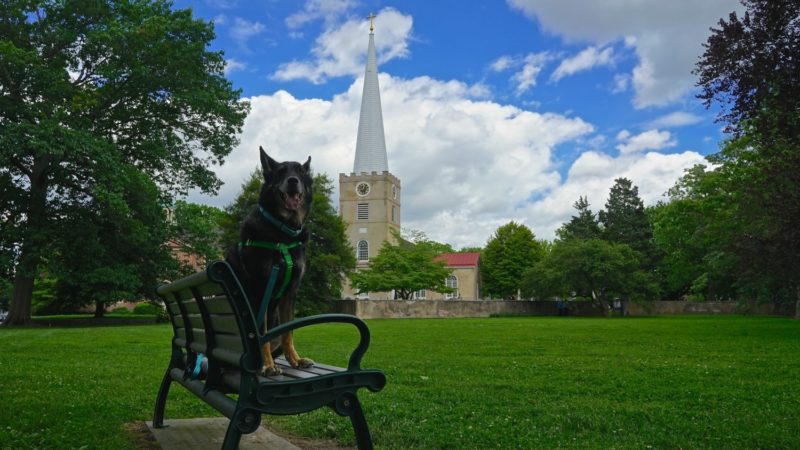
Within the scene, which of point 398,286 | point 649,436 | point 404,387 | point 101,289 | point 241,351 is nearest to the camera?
point 241,351

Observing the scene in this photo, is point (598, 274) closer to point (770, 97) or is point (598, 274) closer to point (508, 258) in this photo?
point (508, 258)

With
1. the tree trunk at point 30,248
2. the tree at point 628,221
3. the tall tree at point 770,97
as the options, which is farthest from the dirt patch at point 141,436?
the tree at point 628,221

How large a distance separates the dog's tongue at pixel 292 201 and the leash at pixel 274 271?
0.75ft

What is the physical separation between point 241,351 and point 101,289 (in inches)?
1324

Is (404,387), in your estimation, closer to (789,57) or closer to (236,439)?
(236,439)

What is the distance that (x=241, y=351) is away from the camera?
3348 mm

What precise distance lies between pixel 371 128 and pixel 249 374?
87.0m

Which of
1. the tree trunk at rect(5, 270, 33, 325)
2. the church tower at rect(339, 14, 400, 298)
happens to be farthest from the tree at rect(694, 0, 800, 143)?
the church tower at rect(339, 14, 400, 298)

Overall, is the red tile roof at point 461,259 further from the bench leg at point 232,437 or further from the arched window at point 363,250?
the bench leg at point 232,437

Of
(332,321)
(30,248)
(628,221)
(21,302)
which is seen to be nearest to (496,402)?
(332,321)

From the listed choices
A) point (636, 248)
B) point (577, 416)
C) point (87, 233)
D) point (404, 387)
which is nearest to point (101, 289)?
point (87, 233)

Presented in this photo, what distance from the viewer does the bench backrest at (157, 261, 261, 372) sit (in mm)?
3188

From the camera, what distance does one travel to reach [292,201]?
14.2ft

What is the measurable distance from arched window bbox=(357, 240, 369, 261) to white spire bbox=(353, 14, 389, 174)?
9510 mm
